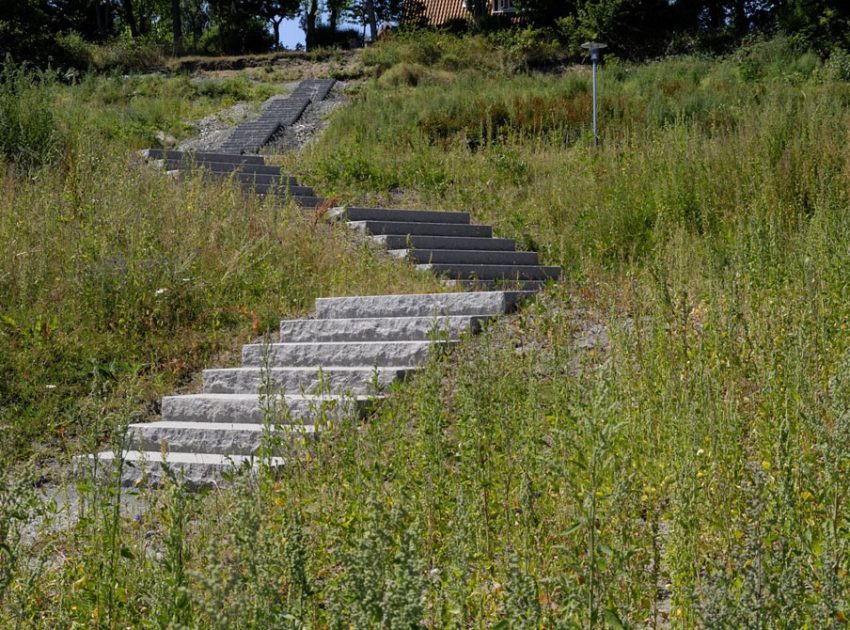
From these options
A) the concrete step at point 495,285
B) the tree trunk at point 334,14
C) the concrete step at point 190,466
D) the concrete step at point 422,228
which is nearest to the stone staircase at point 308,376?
the concrete step at point 190,466

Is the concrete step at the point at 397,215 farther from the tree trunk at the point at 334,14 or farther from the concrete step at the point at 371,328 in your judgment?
the tree trunk at the point at 334,14

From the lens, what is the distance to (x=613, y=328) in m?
5.08

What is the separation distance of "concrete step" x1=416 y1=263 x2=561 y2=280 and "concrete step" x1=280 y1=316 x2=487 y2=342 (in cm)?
190

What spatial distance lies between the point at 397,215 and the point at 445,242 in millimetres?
878

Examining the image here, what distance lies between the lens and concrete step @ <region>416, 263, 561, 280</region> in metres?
→ 9.02

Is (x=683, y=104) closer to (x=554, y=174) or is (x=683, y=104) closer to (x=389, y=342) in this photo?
(x=554, y=174)

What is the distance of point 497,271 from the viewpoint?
920 cm

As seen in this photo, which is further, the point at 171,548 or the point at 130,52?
the point at 130,52

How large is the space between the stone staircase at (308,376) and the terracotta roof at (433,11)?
30.2 meters

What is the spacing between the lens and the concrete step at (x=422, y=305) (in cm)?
689

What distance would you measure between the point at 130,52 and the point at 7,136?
19.2 m

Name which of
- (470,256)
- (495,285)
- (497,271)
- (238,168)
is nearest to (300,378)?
(495,285)

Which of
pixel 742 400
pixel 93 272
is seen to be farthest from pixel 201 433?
pixel 742 400

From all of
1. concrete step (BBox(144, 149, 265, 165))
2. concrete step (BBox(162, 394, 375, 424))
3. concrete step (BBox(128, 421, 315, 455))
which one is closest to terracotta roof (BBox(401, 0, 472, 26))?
concrete step (BBox(144, 149, 265, 165))
